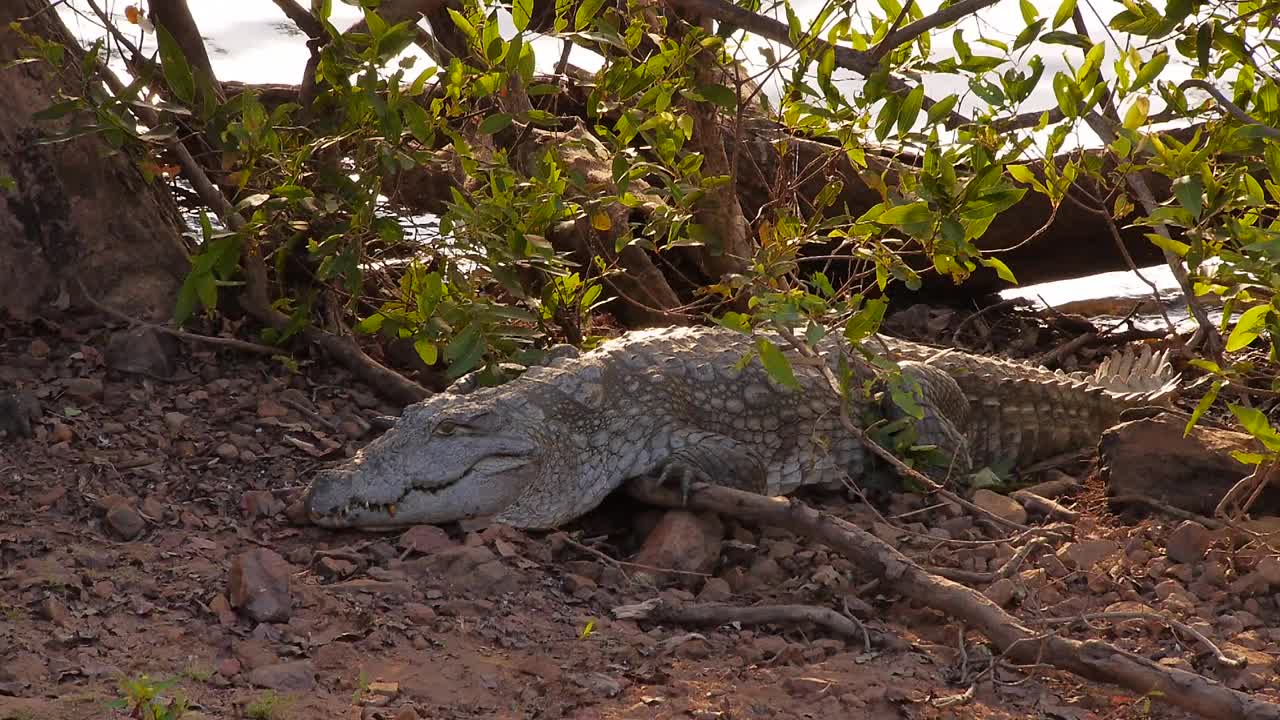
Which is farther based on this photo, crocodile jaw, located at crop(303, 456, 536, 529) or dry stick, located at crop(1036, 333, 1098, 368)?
dry stick, located at crop(1036, 333, 1098, 368)

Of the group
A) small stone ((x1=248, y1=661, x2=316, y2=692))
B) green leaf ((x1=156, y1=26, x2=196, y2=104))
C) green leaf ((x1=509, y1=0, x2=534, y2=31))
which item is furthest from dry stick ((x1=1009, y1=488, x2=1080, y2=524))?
green leaf ((x1=156, y1=26, x2=196, y2=104))

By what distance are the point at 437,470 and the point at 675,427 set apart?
1009 millimetres

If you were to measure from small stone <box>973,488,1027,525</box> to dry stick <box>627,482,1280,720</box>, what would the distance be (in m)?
0.80

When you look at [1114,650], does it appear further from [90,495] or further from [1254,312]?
[90,495]

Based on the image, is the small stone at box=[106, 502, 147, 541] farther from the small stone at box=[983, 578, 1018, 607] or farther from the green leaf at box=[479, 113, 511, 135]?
the small stone at box=[983, 578, 1018, 607]

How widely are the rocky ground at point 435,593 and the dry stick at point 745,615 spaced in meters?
0.03

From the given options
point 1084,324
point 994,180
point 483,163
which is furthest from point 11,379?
point 1084,324

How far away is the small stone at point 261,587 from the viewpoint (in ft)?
11.0

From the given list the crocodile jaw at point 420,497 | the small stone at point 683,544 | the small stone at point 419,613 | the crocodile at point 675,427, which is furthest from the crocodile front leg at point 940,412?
the small stone at point 419,613

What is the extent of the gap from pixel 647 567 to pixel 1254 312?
1.87 meters

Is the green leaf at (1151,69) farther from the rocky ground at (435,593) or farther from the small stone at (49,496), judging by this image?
the small stone at (49,496)

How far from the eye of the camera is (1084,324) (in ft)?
24.2

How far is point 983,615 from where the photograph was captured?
3496mm

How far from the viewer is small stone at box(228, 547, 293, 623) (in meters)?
3.35
